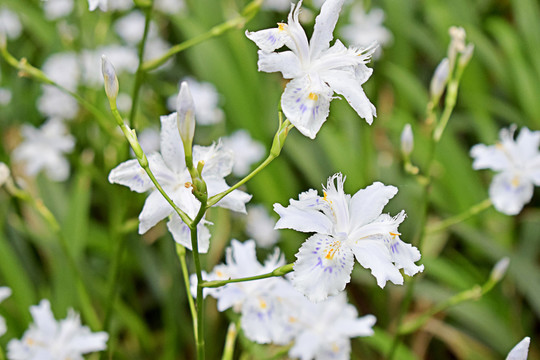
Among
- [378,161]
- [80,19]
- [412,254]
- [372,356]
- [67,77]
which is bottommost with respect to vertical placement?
[372,356]

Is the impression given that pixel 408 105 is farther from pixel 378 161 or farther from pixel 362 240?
pixel 362 240

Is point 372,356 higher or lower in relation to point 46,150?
lower

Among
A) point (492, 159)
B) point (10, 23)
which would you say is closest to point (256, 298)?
point (492, 159)

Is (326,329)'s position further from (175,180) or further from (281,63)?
(281,63)

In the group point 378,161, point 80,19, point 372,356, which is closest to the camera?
point 372,356

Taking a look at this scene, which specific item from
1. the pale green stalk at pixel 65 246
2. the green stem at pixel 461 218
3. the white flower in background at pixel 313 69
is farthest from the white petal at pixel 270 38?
the pale green stalk at pixel 65 246

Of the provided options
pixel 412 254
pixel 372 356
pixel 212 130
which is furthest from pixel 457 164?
pixel 412 254

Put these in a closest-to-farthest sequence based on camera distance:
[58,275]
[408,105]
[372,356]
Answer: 1. [58,275]
2. [372,356]
3. [408,105]

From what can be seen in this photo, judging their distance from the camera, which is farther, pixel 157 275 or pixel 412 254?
pixel 157 275
